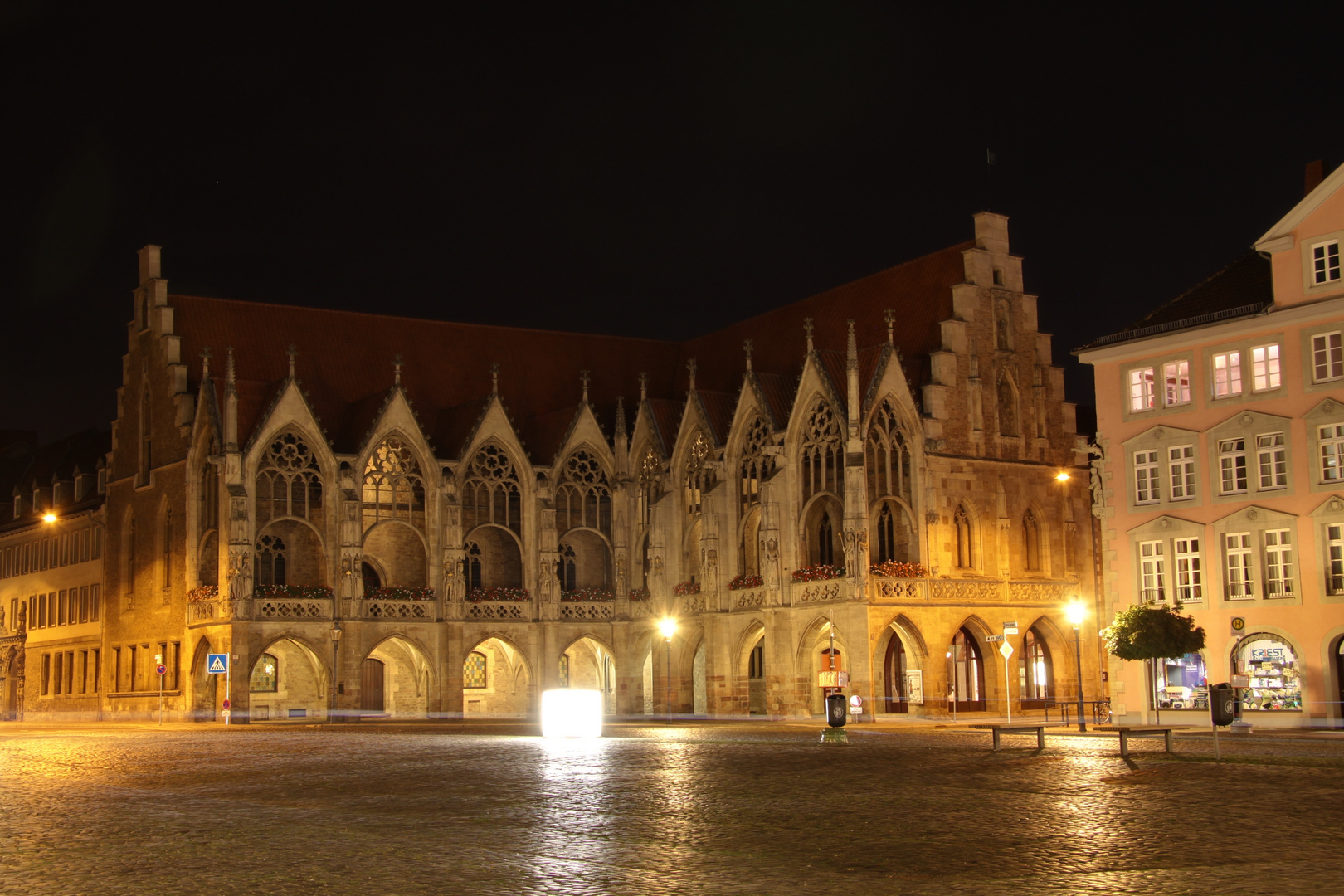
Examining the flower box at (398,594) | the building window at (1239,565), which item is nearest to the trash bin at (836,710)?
the building window at (1239,565)

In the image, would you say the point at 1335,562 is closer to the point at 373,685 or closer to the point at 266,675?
the point at 373,685

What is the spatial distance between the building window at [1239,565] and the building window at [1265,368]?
12.5 feet

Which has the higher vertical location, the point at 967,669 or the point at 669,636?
the point at 669,636

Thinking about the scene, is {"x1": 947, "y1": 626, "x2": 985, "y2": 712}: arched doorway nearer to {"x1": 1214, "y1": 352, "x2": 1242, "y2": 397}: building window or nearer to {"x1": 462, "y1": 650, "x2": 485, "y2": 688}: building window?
{"x1": 1214, "y1": 352, "x2": 1242, "y2": 397}: building window

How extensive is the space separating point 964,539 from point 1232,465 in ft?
45.8

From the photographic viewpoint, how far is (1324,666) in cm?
3975

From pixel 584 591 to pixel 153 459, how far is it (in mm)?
17725

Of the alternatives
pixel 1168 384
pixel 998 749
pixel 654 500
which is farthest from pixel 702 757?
pixel 654 500

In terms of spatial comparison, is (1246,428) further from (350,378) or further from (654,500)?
(350,378)

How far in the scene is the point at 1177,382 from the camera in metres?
44.3

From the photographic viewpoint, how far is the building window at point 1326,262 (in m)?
40.8

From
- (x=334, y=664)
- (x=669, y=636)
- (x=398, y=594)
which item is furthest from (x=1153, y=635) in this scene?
(x=334, y=664)

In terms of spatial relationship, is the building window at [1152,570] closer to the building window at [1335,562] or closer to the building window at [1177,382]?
the building window at [1177,382]

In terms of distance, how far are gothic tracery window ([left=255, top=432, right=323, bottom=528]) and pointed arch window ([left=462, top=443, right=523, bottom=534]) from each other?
566 cm
